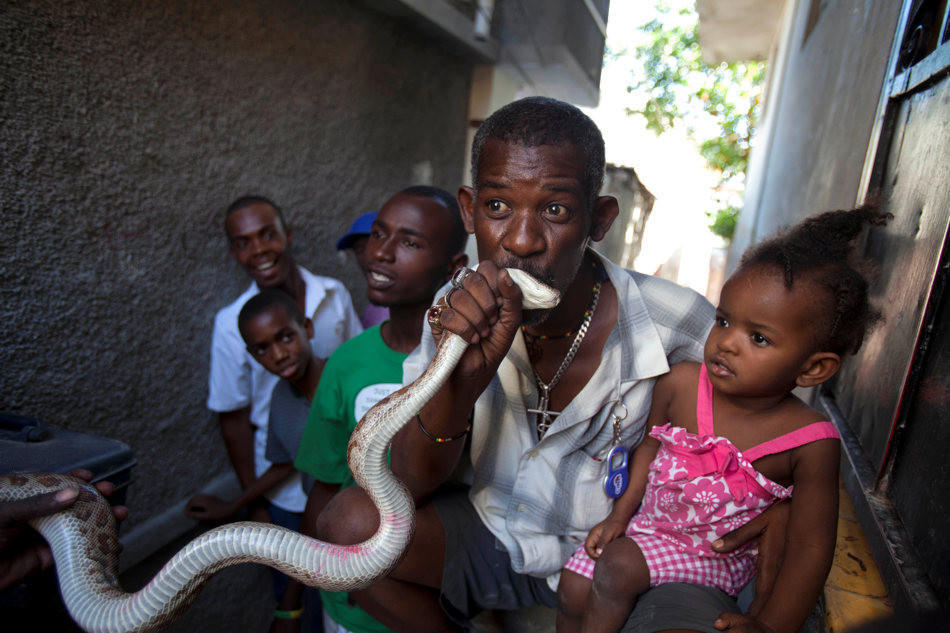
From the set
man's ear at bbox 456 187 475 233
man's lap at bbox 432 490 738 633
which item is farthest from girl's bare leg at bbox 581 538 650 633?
man's ear at bbox 456 187 475 233

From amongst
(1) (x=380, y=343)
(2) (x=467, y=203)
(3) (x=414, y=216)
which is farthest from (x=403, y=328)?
(2) (x=467, y=203)

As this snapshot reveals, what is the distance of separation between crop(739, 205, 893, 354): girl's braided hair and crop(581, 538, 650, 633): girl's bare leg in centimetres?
70

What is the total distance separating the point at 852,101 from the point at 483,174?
231cm

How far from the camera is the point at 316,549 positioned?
129 cm

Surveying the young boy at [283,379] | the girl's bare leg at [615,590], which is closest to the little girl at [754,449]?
the girl's bare leg at [615,590]

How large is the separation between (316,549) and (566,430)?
0.74m

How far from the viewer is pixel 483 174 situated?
1.63 m

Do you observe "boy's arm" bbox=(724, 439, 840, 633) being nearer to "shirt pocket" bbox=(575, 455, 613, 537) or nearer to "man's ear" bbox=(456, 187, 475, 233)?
"shirt pocket" bbox=(575, 455, 613, 537)

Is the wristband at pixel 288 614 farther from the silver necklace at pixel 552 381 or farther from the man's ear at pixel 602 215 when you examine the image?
the man's ear at pixel 602 215

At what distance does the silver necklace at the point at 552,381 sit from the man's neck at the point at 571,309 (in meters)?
0.02

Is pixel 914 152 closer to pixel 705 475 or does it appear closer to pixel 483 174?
pixel 705 475

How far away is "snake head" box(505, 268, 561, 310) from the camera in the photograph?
4.41 ft

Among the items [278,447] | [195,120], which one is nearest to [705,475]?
[278,447]

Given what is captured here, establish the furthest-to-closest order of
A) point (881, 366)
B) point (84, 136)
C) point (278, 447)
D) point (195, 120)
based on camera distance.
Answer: point (195, 120) < point (278, 447) < point (84, 136) < point (881, 366)
